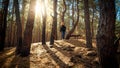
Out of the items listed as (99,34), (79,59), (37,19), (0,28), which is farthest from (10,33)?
(99,34)

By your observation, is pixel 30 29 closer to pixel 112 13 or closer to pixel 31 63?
pixel 31 63

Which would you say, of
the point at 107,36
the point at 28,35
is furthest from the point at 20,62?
the point at 107,36

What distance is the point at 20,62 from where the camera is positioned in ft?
28.4

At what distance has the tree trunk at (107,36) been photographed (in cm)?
469

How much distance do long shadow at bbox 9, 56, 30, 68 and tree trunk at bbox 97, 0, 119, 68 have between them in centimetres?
489

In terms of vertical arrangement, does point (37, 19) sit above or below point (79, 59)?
above

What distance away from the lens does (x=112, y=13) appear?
4.91m

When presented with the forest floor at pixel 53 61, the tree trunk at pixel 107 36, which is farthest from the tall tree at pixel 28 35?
the tree trunk at pixel 107 36

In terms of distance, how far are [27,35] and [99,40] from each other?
6027mm

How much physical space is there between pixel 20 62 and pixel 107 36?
5.92 m

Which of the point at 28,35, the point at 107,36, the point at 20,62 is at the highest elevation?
the point at 107,36

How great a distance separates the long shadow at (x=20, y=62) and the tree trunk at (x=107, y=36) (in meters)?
4.89

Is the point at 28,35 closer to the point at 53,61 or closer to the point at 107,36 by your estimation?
the point at 53,61

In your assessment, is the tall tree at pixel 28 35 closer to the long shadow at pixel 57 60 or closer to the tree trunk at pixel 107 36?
the long shadow at pixel 57 60
